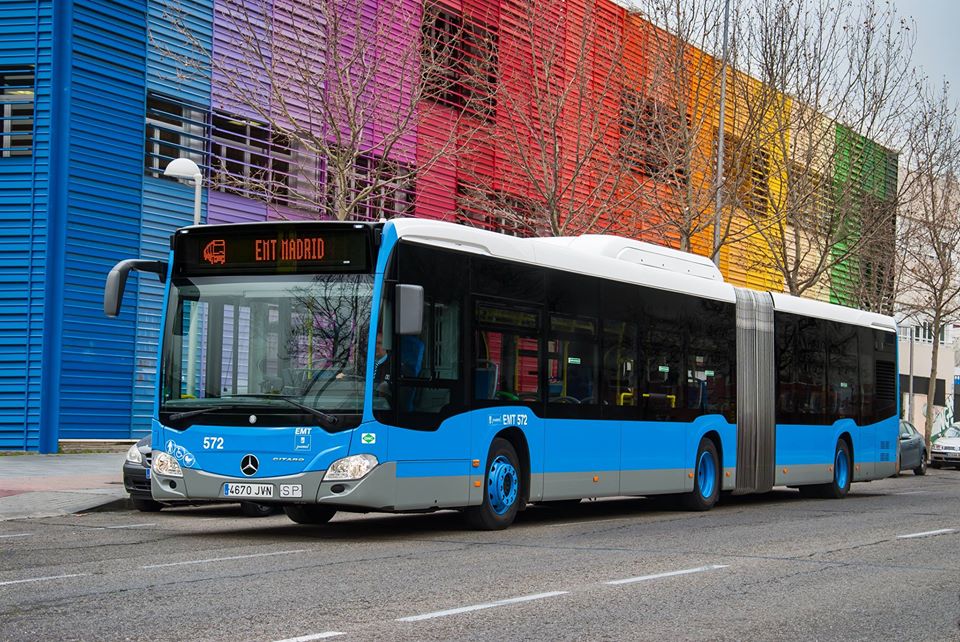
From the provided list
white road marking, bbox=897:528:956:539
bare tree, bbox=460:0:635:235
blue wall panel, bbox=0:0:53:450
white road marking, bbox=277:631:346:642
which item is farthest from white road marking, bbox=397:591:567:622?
bare tree, bbox=460:0:635:235

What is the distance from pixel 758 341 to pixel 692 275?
223 cm

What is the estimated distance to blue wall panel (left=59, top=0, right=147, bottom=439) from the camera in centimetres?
2578

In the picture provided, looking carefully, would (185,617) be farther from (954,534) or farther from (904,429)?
(904,429)

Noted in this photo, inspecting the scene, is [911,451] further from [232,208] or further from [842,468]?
[232,208]

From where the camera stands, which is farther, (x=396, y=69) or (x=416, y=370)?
(x=396, y=69)

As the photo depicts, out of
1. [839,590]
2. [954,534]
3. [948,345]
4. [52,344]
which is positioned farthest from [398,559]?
[948,345]

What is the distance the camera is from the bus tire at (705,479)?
62.3 ft

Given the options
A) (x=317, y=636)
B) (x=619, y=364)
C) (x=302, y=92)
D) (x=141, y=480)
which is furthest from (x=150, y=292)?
(x=317, y=636)

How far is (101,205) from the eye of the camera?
26281 millimetres

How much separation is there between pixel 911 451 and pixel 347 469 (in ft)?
86.7

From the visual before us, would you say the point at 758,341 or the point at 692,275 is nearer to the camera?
the point at 692,275

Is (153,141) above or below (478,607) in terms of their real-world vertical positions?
above

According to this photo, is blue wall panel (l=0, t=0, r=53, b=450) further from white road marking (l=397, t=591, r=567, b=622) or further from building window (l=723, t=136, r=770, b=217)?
white road marking (l=397, t=591, r=567, b=622)

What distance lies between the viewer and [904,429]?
120ft
